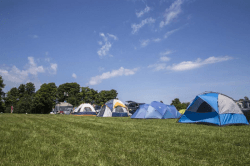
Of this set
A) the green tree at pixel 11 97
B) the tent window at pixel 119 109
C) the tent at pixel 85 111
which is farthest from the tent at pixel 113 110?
the green tree at pixel 11 97

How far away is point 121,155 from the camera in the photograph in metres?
4.04

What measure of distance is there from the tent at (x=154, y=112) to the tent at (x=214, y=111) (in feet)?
18.1

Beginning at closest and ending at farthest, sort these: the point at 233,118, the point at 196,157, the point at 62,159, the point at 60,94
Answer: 1. the point at 62,159
2. the point at 196,157
3. the point at 233,118
4. the point at 60,94

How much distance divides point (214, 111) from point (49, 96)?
51.8m

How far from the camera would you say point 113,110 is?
24234 millimetres

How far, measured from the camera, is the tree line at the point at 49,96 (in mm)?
49969

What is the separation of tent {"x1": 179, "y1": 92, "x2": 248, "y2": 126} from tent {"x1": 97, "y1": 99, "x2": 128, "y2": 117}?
1285 cm

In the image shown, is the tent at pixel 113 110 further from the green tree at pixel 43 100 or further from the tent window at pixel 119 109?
the green tree at pixel 43 100

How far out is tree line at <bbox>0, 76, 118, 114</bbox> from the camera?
50.0m

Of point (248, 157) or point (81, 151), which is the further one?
point (81, 151)

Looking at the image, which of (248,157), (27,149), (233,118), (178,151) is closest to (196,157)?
(178,151)

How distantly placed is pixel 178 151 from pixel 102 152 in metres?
2.08

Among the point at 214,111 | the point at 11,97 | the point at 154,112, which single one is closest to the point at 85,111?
the point at 154,112

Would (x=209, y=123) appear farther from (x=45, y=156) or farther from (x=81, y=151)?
(x=45, y=156)
